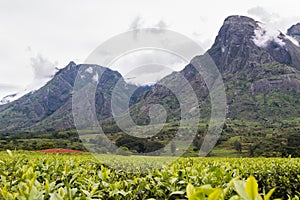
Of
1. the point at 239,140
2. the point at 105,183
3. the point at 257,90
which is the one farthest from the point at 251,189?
the point at 257,90

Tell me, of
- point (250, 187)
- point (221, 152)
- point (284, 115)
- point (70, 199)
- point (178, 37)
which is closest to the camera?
point (250, 187)

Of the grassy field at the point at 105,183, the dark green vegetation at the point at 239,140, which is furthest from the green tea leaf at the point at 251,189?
the dark green vegetation at the point at 239,140

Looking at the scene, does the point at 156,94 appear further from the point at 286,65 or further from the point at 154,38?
the point at 154,38

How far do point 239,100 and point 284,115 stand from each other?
27912mm

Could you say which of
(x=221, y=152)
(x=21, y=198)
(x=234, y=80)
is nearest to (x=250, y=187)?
(x=21, y=198)

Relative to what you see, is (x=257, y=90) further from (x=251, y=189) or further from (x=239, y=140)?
(x=251, y=189)

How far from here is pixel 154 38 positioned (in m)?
8.32

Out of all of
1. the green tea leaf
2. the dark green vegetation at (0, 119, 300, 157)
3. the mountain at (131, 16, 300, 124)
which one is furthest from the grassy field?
the mountain at (131, 16, 300, 124)

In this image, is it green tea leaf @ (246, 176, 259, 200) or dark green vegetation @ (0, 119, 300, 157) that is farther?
dark green vegetation @ (0, 119, 300, 157)

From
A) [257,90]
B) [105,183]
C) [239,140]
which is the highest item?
[257,90]

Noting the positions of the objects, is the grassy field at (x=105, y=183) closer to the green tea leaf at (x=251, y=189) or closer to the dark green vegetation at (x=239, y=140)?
the green tea leaf at (x=251, y=189)

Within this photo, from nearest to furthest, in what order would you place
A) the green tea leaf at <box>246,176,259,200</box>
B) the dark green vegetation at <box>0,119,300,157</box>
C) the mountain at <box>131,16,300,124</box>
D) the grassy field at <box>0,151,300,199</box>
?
the green tea leaf at <box>246,176,259,200</box>
the grassy field at <box>0,151,300,199</box>
the dark green vegetation at <box>0,119,300,157</box>
the mountain at <box>131,16,300,124</box>

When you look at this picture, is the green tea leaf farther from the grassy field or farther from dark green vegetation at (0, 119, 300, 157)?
dark green vegetation at (0, 119, 300, 157)

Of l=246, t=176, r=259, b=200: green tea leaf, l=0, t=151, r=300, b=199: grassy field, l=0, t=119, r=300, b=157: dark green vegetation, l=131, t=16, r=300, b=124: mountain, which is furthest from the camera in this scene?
l=131, t=16, r=300, b=124: mountain
